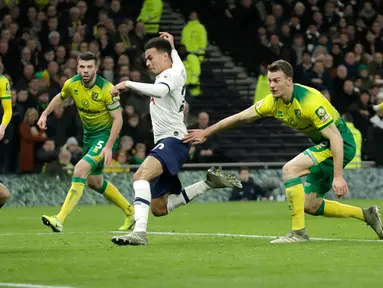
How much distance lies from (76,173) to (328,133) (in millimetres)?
4344

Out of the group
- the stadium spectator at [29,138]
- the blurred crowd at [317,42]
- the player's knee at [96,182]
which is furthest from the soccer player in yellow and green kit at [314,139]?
the blurred crowd at [317,42]

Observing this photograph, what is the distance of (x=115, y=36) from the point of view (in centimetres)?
2459

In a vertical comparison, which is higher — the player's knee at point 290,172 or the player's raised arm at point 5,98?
the player's raised arm at point 5,98

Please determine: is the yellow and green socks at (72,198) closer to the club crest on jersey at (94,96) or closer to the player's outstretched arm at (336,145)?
the club crest on jersey at (94,96)

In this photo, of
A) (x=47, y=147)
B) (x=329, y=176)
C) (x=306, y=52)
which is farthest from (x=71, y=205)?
(x=306, y=52)

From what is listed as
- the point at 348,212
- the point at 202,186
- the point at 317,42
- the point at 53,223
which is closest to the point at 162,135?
the point at 202,186

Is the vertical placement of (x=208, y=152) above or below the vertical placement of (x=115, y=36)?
below

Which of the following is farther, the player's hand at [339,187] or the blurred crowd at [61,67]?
the blurred crowd at [61,67]

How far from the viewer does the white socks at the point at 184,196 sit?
1294 centimetres

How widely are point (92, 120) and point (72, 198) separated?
1.21 metres

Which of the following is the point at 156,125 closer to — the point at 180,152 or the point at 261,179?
the point at 180,152

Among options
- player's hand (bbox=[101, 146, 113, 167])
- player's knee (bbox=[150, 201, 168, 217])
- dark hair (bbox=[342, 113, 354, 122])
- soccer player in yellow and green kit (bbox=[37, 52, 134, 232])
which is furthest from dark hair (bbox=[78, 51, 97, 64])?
dark hair (bbox=[342, 113, 354, 122])

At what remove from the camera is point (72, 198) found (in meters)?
14.4

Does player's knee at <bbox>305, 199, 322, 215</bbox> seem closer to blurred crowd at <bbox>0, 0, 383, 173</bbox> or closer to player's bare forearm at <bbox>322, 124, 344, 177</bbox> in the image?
player's bare forearm at <bbox>322, 124, 344, 177</bbox>
